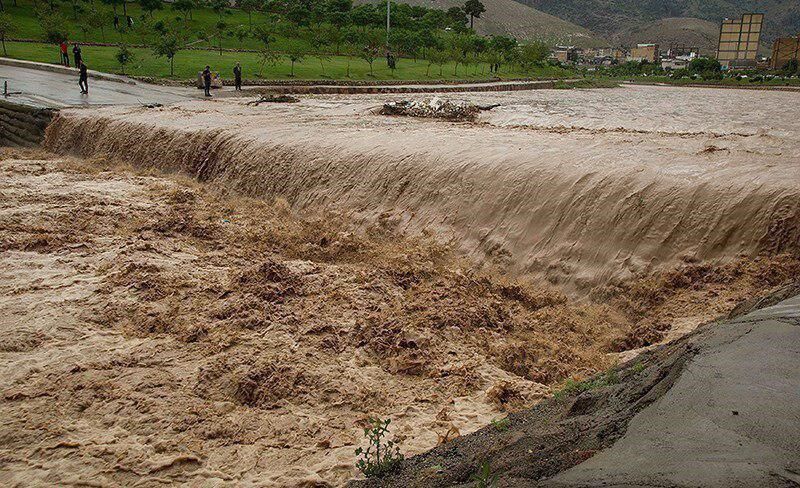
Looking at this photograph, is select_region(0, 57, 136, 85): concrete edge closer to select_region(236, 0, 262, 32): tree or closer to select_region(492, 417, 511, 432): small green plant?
select_region(492, 417, 511, 432): small green plant

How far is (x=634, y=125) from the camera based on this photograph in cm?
2014

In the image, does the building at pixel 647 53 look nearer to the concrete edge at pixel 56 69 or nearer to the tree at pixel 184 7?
the tree at pixel 184 7

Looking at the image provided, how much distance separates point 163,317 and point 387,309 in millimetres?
2727

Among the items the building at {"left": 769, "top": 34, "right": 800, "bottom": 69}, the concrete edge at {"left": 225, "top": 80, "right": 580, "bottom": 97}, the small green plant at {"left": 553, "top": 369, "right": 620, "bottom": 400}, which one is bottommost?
the small green plant at {"left": 553, "top": 369, "right": 620, "bottom": 400}

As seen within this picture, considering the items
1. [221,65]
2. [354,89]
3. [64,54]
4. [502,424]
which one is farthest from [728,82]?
[502,424]

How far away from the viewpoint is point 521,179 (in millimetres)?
10602

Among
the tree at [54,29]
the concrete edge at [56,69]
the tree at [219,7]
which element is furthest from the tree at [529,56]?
the concrete edge at [56,69]

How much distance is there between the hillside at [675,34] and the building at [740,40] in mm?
43962

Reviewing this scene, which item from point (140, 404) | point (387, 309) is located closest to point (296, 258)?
point (387, 309)

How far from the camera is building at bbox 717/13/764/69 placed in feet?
313

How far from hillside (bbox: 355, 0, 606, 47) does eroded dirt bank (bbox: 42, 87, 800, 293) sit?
4668 inches

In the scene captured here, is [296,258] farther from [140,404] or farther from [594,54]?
[594,54]

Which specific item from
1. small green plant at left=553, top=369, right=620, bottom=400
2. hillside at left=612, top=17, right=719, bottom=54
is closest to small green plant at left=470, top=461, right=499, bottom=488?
small green plant at left=553, top=369, right=620, bottom=400

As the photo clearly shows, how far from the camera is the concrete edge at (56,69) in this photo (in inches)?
1177
